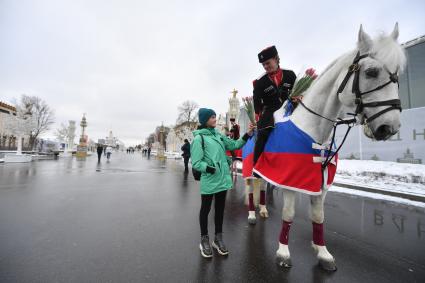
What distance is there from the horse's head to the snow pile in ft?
24.1

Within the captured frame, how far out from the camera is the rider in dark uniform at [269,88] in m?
2.83

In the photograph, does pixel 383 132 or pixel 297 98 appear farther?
pixel 297 98

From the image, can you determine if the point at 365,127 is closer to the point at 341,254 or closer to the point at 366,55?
the point at 366,55

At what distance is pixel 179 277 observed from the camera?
216 cm

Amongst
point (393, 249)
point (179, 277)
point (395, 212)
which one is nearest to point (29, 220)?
point (179, 277)

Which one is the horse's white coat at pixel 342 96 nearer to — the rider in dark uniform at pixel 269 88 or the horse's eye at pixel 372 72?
the horse's eye at pixel 372 72

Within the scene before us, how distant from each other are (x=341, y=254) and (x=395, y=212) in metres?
3.32

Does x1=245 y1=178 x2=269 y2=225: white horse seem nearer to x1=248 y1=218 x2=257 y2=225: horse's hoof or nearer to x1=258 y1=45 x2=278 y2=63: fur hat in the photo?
x1=248 y1=218 x2=257 y2=225: horse's hoof

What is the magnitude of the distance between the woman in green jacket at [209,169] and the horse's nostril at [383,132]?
1.49m

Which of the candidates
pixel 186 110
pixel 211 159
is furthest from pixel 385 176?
pixel 186 110

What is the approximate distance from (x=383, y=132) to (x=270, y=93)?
1.38 meters

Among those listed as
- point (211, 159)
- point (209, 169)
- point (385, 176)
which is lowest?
point (385, 176)

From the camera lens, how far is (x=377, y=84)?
6.43 feet

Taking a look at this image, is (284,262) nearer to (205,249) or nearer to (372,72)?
(205,249)
